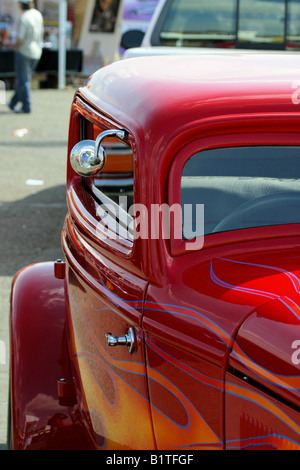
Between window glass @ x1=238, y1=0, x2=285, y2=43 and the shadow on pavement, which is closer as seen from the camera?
the shadow on pavement

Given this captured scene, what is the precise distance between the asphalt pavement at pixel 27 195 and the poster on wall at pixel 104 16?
6.60 m

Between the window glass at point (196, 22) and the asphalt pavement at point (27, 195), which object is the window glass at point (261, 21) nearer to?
the window glass at point (196, 22)

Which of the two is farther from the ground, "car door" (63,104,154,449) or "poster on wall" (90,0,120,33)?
"poster on wall" (90,0,120,33)

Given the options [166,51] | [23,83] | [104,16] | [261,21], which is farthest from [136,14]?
[166,51]

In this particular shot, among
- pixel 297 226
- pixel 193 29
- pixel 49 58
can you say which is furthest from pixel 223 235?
pixel 49 58

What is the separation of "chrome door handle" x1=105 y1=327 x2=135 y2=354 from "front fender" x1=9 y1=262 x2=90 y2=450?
1.74 feet

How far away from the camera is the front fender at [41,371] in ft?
7.28

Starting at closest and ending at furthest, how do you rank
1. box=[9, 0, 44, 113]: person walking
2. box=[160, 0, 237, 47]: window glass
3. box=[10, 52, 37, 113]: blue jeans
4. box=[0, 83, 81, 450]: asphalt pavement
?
box=[0, 83, 81, 450]: asphalt pavement
box=[160, 0, 237, 47]: window glass
box=[9, 0, 44, 113]: person walking
box=[10, 52, 37, 113]: blue jeans

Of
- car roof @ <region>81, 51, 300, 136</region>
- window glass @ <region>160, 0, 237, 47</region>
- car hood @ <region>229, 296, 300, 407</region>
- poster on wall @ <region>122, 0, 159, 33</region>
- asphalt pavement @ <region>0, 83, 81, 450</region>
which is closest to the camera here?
car hood @ <region>229, 296, 300, 407</region>

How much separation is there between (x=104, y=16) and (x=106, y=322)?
17.5m

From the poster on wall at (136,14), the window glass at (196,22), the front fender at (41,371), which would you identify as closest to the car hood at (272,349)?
the front fender at (41,371)

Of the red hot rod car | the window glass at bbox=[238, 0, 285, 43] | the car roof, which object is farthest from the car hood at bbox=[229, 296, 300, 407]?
the window glass at bbox=[238, 0, 285, 43]

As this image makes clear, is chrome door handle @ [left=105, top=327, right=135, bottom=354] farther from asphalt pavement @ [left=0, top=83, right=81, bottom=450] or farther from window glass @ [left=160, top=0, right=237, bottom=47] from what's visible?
window glass @ [left=160, top=0, right=237, bottom=47]

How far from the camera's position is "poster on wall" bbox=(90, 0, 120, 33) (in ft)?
60.0
